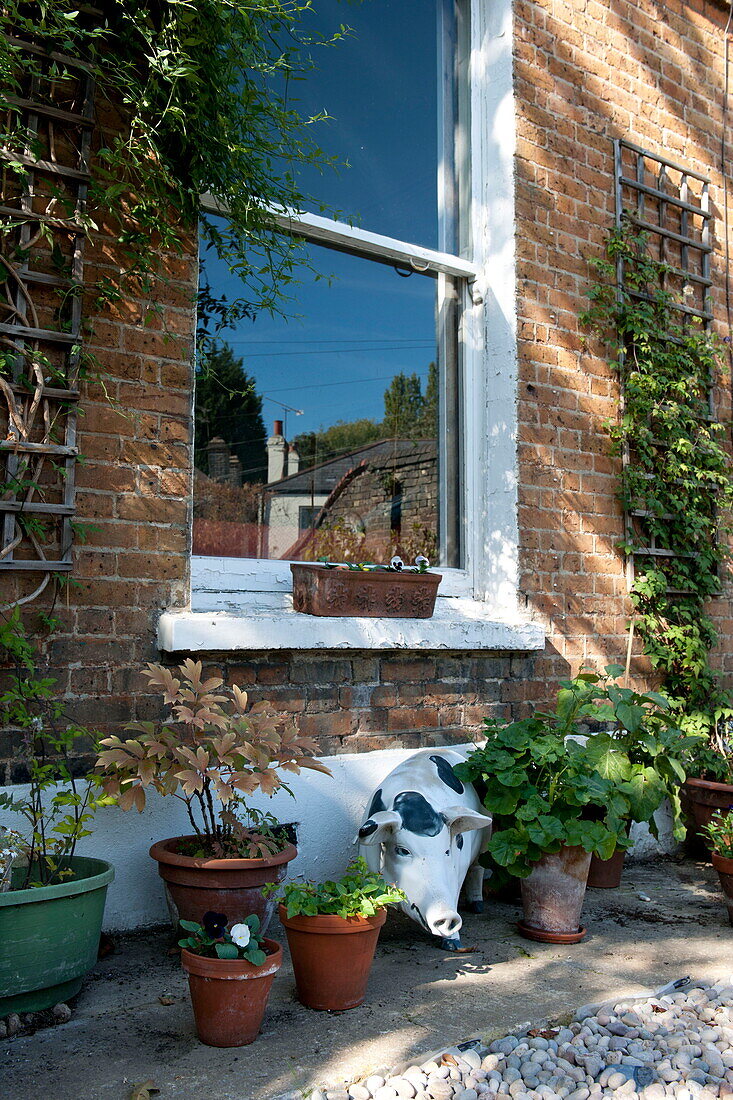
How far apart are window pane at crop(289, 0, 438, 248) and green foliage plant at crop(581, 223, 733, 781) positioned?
1068 mm

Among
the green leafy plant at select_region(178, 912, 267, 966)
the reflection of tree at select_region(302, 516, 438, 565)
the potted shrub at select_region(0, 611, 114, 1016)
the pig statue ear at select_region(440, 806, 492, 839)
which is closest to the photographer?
the green leafy plant at select_region(178, 912, 267, 966)

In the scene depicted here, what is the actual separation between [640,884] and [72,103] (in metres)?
3.94

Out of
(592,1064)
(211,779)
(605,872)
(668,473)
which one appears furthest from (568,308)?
(592,1064)

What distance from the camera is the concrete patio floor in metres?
2.18

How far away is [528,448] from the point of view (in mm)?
4371

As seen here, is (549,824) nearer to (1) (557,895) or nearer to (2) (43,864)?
(1) (557,895)

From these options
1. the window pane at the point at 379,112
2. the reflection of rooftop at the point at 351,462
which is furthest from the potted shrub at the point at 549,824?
the window pane at the point at 379,112

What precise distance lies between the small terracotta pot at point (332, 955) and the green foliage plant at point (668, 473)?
2.60m

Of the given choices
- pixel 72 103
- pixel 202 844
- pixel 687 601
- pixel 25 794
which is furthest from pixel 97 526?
pixel 687 601

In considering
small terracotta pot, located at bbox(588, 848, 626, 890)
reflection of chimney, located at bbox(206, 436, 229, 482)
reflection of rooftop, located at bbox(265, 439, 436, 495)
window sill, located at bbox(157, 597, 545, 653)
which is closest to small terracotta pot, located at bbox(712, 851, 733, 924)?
small terracotta pot, located at bbox(588, 848, 626, 890)

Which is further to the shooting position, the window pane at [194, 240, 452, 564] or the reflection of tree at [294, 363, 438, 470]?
the reflection of tree at [294, 363, 438, 470]

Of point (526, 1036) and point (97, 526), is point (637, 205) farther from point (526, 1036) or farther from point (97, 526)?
point (526, 1036)

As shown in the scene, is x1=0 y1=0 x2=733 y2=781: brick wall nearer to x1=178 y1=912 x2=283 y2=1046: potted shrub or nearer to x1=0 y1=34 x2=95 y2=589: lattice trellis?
x1=0 y1=34 x2=95 y2=589: lattice trellis

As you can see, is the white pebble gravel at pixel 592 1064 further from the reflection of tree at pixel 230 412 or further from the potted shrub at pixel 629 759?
the reflection of tree at pixel 230 412
